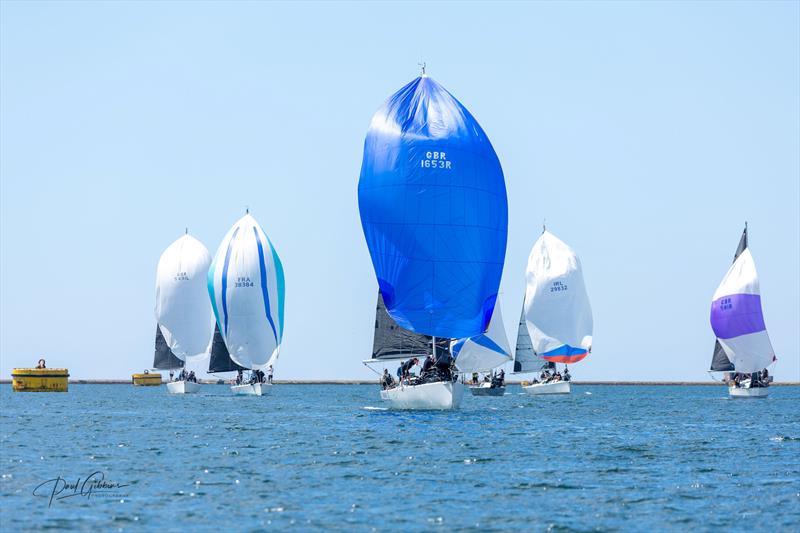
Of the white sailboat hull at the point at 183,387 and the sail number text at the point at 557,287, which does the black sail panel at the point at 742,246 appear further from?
the white sailboat hull at the point at 183,387

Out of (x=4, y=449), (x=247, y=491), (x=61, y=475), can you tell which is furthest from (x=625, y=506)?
(x=4, y=449)

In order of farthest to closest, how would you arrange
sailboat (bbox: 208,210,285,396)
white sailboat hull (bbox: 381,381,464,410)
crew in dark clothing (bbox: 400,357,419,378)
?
sailboat (bbox: 208,210,285,396), crew in dark clothing (bbox: 400,357,419,378), white sailboat hull (bbox: 381,381,464,410)

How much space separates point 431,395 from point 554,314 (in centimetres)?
3954

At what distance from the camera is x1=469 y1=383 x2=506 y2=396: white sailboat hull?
79.4 m

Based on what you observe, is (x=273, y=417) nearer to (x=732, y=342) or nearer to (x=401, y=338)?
(x=401, y=338)

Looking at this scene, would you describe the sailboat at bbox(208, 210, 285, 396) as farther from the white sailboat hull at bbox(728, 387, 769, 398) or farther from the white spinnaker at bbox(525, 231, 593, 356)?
the white sailboat hull at bbox(728, 387, 769, 398)

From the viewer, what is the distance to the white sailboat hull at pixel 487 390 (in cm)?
7938

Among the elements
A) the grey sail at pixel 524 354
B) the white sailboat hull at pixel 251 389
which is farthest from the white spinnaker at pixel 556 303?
the white sailboat hull at pixel 251 389

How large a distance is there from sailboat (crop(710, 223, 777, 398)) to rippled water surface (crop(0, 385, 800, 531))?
28.6 m

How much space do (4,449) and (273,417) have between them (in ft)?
67.9

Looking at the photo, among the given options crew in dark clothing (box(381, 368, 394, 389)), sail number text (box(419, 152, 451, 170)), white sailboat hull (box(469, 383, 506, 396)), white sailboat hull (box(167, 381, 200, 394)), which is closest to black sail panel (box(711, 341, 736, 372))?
white sailboat hull (box(469, 383, 506, 396))

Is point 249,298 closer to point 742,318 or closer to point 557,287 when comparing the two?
point 557,287

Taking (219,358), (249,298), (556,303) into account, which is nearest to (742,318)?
(556,303)

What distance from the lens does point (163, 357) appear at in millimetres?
95562
